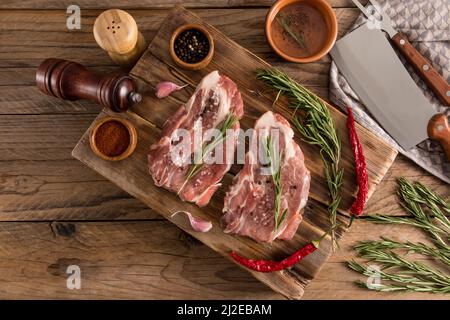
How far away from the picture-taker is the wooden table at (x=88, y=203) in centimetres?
226

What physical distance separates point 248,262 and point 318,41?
3.48 ft

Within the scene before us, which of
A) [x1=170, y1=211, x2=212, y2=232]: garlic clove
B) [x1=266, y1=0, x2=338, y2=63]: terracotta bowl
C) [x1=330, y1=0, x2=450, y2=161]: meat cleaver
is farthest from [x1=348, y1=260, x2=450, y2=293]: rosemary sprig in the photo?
[x1=266, y1=0, x2=338, y2=63]: terracotta bowl

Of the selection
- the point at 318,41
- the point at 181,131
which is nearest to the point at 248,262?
the point at 181,131

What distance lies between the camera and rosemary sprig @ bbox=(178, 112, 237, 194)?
1987 mm

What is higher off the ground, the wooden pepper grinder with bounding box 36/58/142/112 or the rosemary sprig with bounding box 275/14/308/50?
the rosemary sprig with bounding box 275/14/308/50

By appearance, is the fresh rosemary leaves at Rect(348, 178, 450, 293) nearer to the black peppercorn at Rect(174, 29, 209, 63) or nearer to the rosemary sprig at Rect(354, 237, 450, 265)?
the rosemary sprig at Rect(354, 237, 450, 265)

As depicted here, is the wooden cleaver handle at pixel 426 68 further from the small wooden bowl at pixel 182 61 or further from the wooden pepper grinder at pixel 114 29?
the wooden pepper grinder at pixel 114 29

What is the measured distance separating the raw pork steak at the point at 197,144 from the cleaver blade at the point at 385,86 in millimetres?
623

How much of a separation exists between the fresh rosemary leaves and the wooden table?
0.16 ft

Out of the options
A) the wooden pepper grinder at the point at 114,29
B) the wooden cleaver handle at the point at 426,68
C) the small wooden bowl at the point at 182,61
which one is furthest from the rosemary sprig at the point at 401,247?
the wooden pepper grinder at the point at 114,29

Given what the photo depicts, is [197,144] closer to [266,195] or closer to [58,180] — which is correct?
[266,195]

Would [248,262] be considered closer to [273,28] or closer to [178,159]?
[178,159]

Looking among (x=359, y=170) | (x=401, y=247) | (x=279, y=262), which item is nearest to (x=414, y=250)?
(x=401, y=247)

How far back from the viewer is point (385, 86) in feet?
7.22
